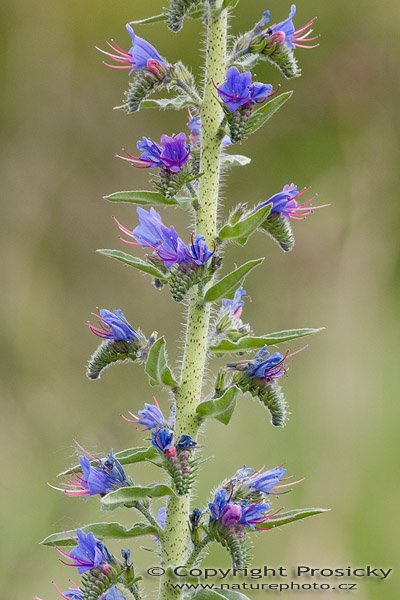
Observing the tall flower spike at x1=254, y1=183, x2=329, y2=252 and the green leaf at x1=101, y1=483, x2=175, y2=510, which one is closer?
the green leaf at x1=101, y1=483, x2=175, y2=510

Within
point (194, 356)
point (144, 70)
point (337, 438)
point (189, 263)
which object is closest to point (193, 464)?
point (194, 356)

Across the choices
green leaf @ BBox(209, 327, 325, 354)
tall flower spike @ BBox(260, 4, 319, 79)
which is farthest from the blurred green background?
tall flower spike @ BBox(260, 4, 319, 79)

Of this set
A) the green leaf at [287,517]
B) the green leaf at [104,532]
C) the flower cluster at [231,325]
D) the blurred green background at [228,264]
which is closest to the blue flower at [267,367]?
the flower cluster at [231,325]

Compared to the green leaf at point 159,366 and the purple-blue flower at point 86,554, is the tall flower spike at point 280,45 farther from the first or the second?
the purple-blue flower at point 86,554

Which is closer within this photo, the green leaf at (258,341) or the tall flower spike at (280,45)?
the green leaf at (258,341)

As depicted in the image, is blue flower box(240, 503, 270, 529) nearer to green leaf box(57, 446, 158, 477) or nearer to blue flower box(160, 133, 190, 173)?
green leaf box(57, 446, 158, 477)

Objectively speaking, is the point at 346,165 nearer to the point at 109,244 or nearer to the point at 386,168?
the point at 386,168
